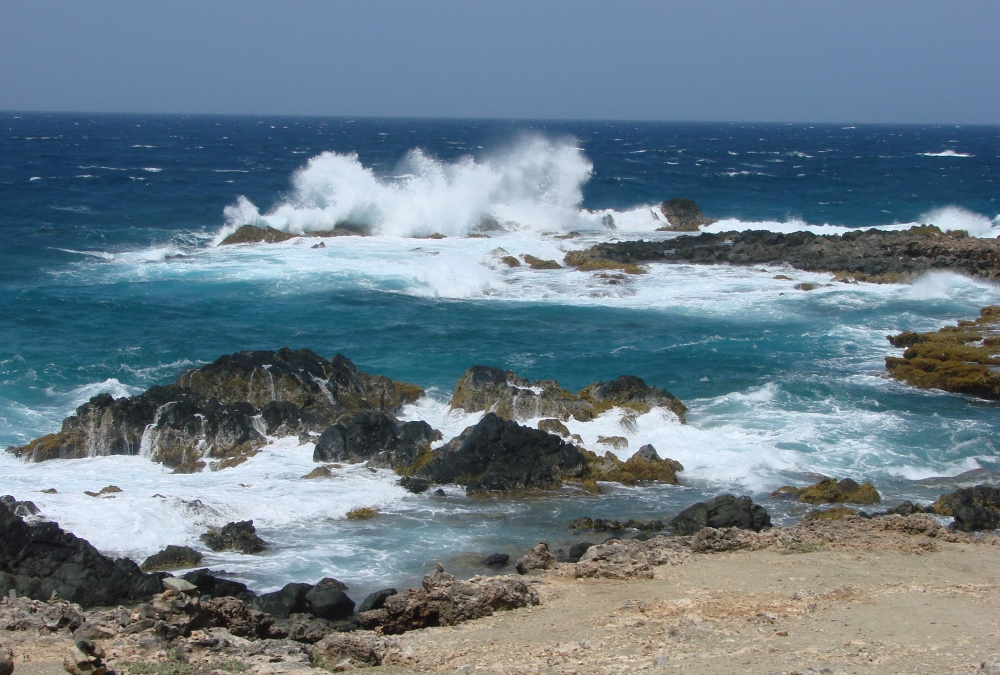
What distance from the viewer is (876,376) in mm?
21156

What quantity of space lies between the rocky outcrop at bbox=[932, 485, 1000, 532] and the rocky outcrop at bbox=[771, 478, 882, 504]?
924 mm

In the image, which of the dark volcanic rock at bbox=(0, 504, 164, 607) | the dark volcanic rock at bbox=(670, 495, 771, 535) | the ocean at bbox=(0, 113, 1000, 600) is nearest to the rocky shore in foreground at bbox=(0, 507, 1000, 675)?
the dark volcanic rock at bbox=(0, 504, 164, 607)

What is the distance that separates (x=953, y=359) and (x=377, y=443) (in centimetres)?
1349

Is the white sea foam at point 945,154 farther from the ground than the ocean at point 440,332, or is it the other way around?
the white sea foam at point 945,154

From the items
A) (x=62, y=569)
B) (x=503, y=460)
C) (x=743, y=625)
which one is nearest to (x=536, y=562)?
(x=743, y=625)

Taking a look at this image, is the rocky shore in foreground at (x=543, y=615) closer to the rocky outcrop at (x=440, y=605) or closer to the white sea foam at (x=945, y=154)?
the rocky outcrop at (x=440, y=605)

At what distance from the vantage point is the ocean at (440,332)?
1366 cm

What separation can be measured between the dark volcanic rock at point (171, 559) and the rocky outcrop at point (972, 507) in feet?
32.6

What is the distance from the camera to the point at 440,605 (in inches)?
361

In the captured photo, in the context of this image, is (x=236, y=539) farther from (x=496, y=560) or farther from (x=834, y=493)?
(x=834, y=493)

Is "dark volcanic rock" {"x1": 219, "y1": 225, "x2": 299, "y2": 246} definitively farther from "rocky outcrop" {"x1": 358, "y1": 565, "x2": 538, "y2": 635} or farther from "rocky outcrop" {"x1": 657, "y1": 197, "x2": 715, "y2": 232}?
"rocky outcrop" {"x1": 358, "y1": 565, "x2": 538, "y2": 635}

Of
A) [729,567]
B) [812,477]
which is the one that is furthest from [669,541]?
[812,477]

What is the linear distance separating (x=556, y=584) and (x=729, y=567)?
77.0 inches

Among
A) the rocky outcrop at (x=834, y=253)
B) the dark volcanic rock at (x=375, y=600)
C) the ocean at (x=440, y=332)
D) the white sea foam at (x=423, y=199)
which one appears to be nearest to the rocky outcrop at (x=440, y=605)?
the dark volcanic rock at (x=375, y=600)
